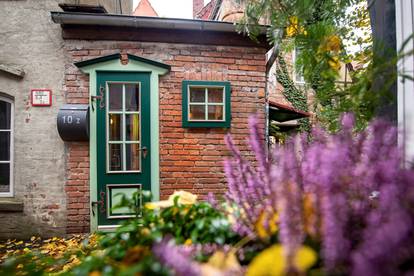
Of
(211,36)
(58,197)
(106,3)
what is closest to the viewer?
(58,197)

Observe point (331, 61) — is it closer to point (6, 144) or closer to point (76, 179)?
point (76, 179)

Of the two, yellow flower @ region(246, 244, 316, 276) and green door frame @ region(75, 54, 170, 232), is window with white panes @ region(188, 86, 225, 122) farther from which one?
yellow flower @ region(246, 244, 316, 276)

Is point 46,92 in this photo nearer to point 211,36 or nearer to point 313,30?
point 211,36

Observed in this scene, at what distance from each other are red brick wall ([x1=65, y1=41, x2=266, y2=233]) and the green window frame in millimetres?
83

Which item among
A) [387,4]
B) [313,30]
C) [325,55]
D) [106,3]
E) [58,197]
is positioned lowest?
[58,197]

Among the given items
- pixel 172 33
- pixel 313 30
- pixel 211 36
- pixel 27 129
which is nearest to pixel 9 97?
pixel 27 129

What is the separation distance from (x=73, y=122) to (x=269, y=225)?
3993 millimetres

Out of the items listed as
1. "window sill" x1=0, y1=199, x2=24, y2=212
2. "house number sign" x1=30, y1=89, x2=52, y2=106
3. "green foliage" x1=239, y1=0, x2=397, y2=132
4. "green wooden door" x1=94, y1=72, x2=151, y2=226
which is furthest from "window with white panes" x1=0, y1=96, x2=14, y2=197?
"green foliage" x1=239, y1=0, x2=397, y2=132

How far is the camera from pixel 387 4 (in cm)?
178

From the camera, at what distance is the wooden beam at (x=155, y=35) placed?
4371 millimetres

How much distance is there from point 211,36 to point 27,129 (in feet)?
10.1

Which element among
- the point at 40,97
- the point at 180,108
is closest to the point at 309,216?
the point at 180,108

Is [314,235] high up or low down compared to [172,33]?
down

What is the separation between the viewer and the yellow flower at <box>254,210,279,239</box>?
2.35ft
